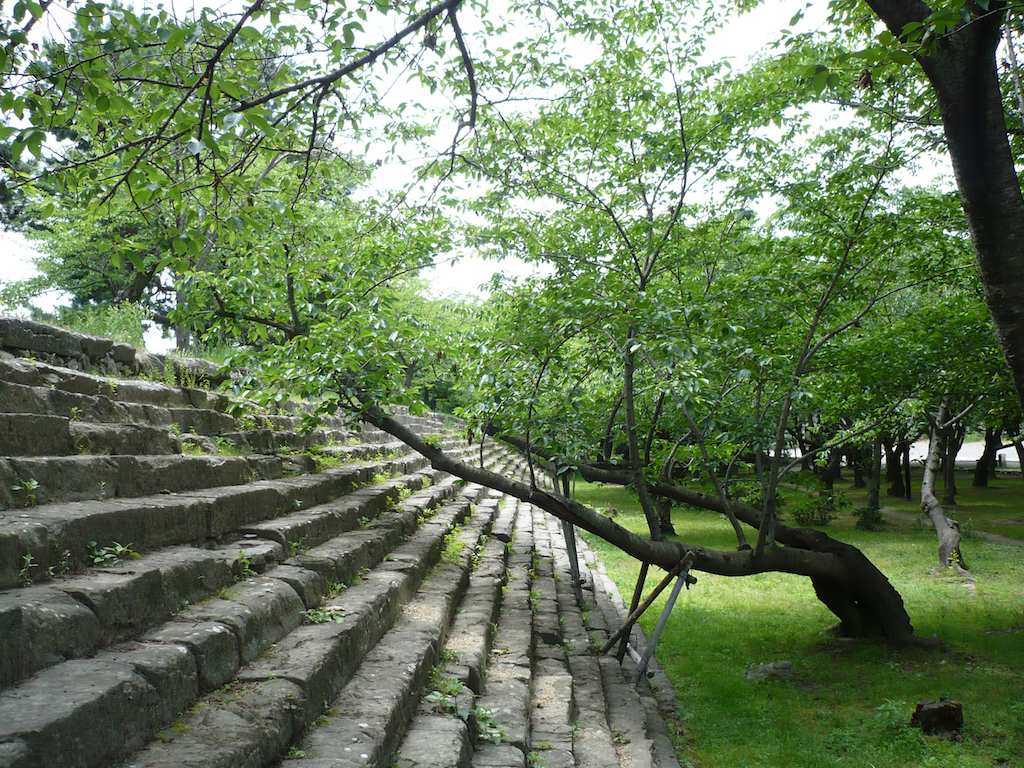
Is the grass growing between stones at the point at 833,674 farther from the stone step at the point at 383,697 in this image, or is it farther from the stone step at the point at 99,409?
the stone step at the point at 99,409

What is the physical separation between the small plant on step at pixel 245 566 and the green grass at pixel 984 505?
56.8 feet

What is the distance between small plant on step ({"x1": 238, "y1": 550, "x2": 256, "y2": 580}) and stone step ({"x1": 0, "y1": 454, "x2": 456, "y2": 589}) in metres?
0.30

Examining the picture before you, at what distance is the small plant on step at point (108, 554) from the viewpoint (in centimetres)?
310

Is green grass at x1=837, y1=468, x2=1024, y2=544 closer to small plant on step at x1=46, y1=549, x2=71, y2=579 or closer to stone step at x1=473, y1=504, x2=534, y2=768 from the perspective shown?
stone step at x1=473, y1=504, x2=534, y2=768

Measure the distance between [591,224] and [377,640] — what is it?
516 centimetres

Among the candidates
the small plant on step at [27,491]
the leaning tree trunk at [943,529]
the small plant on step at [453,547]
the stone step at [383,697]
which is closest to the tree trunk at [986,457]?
the leaning tree trunk at [943,529]

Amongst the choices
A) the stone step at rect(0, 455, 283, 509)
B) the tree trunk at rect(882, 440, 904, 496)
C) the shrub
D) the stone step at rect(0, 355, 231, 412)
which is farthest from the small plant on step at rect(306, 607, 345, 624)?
the tree trunk at rect(882, 440, 904, 496)

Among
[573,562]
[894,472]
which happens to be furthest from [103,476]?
[894,472]

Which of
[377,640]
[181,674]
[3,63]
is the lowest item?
[377,640]

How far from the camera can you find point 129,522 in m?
3.40

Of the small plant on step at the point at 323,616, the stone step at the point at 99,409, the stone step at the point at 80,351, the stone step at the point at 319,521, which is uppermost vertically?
the stone step at the point at 80,351

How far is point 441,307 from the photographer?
26672mm

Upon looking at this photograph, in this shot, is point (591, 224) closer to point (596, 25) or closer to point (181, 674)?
point (596, 25)

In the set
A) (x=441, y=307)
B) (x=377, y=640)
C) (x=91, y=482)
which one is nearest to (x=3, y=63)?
(x=91, y=482)
